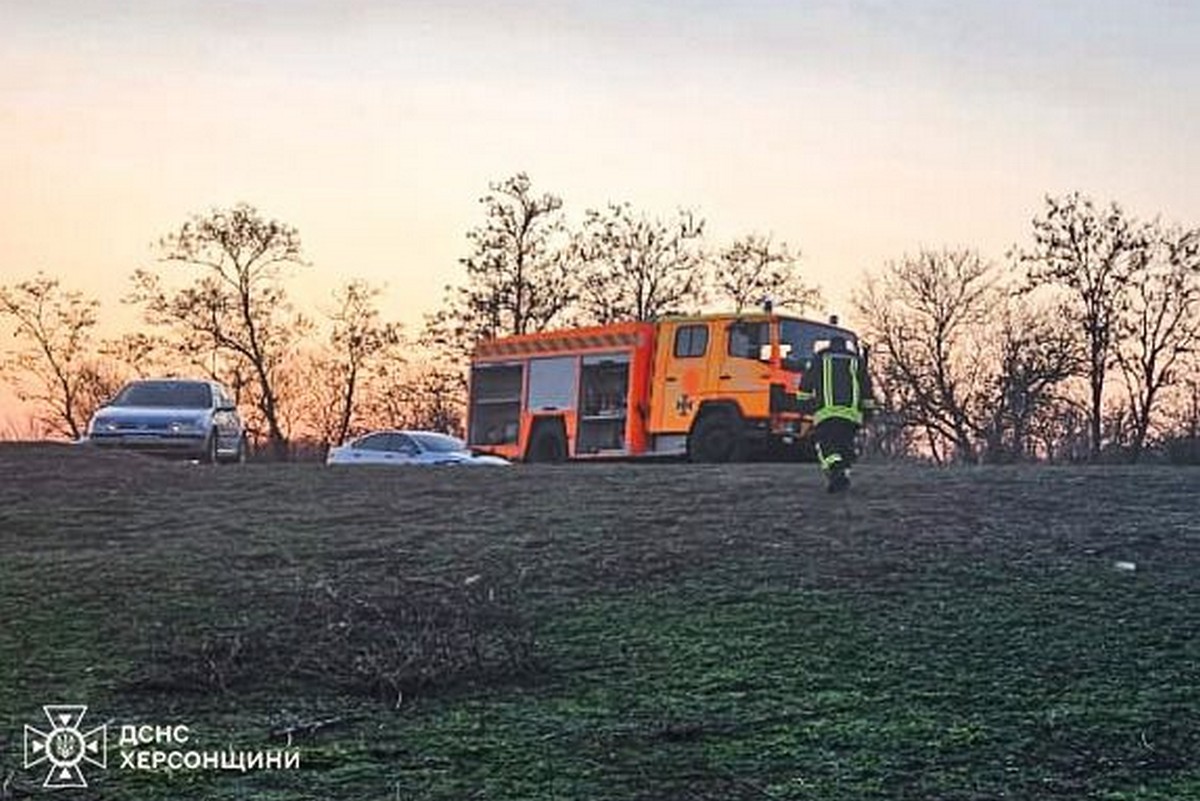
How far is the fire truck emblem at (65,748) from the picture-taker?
6777 millimetres

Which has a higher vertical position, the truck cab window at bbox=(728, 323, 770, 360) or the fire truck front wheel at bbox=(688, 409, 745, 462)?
the truck cab window at bbox=(728, 323, 770, 360)

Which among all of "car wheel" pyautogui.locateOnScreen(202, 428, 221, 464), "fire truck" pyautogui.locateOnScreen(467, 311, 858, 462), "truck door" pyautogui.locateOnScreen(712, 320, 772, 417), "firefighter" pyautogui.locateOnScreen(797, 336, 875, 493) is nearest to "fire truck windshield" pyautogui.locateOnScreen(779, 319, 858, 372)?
"fire truck" pyautogui.locateOnScreen(467, 311, 858, 462)

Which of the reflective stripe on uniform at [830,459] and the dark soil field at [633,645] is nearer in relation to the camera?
the dark soil field at [633,645]

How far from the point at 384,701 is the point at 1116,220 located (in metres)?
53.3

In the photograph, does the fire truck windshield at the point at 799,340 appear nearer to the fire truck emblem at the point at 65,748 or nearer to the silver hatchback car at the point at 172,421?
the silver hatchback car at the point at 172,421

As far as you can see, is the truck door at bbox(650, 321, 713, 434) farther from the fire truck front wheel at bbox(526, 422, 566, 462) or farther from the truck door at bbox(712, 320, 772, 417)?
the fire truck front wheel at bbox(526, 422, 566, 462)

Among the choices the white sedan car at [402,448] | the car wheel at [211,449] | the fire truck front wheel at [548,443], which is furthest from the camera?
the white sedan car at [402,448]

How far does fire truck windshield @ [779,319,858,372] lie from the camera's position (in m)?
23.2

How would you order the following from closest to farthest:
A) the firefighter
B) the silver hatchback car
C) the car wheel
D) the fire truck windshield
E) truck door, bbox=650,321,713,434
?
the firefighter < the fire truck windshield < truck door, bbox=650,321,713,434 < the silver hatchback car < the car wheel

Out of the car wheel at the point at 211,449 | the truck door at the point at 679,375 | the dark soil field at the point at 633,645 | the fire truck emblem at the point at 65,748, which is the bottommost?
the fire truck emblem at the point at 65,748

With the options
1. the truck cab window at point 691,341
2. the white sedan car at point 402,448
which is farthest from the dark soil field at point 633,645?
the white sedan car at point 402,448

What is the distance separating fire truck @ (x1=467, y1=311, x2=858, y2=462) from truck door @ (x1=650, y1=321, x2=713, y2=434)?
15 millimetres

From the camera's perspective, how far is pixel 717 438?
23734 millimetres

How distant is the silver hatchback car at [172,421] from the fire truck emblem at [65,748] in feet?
59.7
